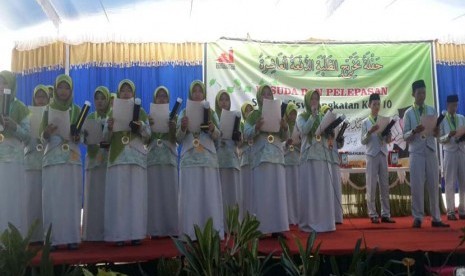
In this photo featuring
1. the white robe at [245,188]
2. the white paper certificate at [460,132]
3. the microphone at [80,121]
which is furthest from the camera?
the white paper certificate at [460,132]

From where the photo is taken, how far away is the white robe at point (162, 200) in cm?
439

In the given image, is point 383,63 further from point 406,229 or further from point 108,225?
point 108,225

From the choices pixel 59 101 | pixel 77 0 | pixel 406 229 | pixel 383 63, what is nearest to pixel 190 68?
pixel 77 0

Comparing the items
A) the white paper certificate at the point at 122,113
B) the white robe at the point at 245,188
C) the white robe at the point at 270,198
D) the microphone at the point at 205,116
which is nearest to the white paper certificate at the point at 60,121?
the white paper certificate at the point at 122,113

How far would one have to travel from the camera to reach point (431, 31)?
7.33 m

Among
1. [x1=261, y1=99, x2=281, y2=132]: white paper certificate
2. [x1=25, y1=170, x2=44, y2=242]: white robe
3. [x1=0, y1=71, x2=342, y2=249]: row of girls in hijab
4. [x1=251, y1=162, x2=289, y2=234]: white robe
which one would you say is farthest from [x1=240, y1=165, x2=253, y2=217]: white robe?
[x1=25, y1=170, x2=44, y2=242]: white robe

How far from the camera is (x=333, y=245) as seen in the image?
3549 mm

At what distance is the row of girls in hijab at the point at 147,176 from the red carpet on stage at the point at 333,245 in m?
0.17

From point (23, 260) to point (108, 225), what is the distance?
164 cm

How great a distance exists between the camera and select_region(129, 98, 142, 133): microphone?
12.7 feet

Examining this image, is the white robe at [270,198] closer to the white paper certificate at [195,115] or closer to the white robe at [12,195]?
the white paper certificate at [195,115]

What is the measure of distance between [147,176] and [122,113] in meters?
0.75

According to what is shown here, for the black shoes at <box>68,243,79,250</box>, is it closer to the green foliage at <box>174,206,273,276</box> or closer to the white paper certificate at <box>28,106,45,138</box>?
the white paper certificate at <box>28,106,45,138</box>

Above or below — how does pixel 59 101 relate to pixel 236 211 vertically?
above
